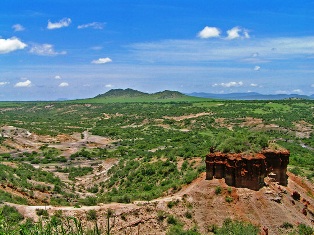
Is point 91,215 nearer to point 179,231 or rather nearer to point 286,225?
point 179,231

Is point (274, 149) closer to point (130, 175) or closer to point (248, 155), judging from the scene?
point (248, 155)

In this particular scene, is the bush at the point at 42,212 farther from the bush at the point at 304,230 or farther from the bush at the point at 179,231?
the bush at the point at 304,230

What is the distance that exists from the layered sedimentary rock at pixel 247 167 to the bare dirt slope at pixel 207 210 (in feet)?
1.81

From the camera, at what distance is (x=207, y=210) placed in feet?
90.8

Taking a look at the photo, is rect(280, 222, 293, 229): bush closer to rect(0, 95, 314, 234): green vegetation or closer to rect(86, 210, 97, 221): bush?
rect(0, 95, 314, 234): green vegetation

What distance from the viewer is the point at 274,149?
31125mm

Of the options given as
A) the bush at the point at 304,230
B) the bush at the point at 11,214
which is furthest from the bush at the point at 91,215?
the bush at the point at 304,230

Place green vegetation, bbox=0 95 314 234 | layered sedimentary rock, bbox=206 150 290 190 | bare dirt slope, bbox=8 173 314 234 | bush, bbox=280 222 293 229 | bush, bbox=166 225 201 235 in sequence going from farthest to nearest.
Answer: green vegetation, bbox=0 95 314 234
layered sedimentary rock, bbox=206 150 290 190
bush, bbox=280 222 293 229
bare dirt slope, bbox=8 173 314 234
bush, bbox=166 225 201 235

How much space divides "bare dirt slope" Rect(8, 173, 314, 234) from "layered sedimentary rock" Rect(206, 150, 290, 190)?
552mm

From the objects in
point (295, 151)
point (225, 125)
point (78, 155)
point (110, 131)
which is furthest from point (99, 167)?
point (225, 125)

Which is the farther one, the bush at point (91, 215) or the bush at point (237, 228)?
the bush at point (91, 215)

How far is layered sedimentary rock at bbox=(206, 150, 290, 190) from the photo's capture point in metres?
28.5

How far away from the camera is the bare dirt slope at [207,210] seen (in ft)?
85.5

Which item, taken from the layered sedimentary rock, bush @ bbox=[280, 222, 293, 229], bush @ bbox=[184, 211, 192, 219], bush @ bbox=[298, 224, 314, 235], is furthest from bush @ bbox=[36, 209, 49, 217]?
bush @ bbox=[298, 224, 314, 235]
